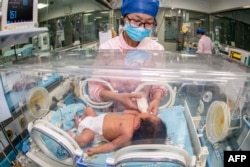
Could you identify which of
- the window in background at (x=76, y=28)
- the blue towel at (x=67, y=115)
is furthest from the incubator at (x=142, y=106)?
the window in background at (x=76, y=28)

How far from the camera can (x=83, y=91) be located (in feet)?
3.86

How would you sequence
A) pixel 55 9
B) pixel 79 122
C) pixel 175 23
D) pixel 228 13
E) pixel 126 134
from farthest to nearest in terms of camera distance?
pixel 175 23 → pixel 228 13 → pixel 55 9 → pixel 79 122 → pixel 126 134

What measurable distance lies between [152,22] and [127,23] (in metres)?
0.14

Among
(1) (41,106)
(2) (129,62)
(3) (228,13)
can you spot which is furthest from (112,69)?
(3) (228,13)

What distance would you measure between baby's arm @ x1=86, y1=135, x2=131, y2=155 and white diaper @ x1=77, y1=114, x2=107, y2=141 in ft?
0.27

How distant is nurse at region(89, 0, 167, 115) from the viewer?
101cm

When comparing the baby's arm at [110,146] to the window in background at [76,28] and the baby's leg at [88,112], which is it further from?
the window in background at [76,28]

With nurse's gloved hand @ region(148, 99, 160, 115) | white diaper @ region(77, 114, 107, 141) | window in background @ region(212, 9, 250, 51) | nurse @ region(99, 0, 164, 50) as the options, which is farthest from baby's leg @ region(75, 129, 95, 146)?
window in background @ region(212, 9, 250, 51)

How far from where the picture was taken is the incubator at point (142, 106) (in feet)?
2.78

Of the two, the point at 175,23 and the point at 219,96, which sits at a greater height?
the point at 175,23

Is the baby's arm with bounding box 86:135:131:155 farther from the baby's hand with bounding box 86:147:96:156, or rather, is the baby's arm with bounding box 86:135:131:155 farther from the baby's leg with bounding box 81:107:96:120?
the baby's leg with bounding box 81:107:96:120

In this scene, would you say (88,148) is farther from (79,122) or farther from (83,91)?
(83,91)

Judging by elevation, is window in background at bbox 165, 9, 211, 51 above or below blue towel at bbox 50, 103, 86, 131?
above

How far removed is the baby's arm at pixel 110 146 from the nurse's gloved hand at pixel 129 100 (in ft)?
0.44
